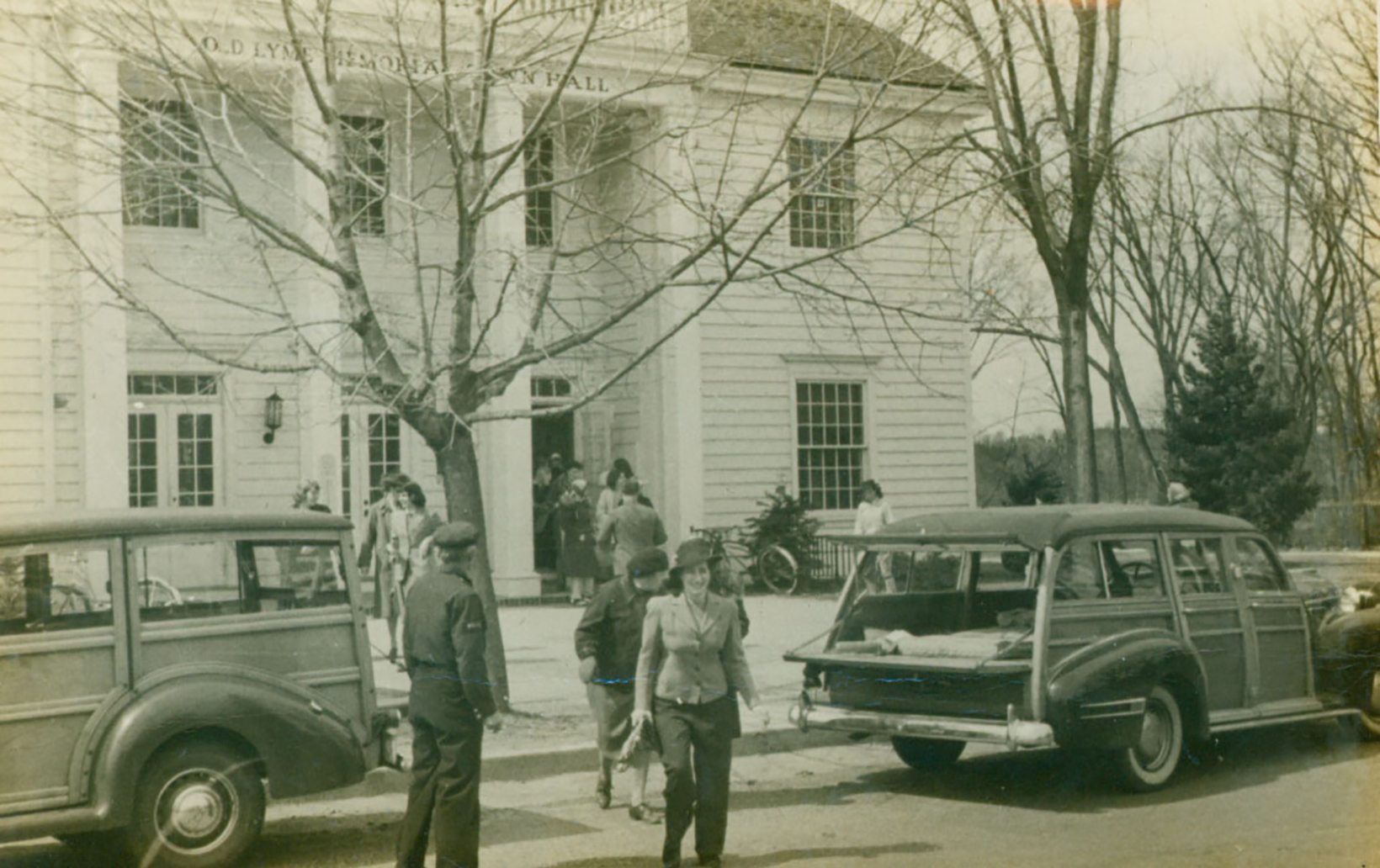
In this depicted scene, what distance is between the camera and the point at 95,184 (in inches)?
628

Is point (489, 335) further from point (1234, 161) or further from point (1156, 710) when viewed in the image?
point (1234, 161)

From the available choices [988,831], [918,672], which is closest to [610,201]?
[918,672]

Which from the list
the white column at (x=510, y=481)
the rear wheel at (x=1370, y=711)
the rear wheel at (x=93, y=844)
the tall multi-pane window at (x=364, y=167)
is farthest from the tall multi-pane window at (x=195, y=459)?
the rear wheel at (x=1370, y=711)

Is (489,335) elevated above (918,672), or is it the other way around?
(489,335)

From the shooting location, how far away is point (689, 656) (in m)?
7.42

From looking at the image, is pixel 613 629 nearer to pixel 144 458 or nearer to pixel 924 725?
pixel 924 725

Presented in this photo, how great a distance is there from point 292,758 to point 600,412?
46.0 feet

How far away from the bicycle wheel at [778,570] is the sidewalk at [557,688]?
3.34ft

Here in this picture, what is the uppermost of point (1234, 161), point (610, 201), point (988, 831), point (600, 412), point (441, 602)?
point (1234, 161)

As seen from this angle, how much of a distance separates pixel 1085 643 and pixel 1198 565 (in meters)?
1.37

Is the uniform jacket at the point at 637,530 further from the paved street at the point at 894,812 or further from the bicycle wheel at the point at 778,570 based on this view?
the bicycle wheel at the point at 778,570

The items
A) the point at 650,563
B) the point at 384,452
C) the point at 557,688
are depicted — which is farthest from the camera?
the point at 384,452

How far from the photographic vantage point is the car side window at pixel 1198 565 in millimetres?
9570

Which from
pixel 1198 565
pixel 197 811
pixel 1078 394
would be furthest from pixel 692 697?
pixel 1078 394
